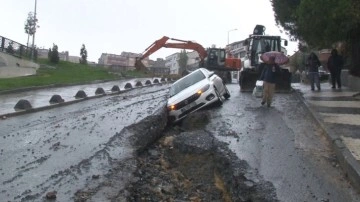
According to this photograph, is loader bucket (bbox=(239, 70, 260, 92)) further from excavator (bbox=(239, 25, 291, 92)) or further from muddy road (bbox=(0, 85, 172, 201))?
muddy road (bbox=(0, 85, 172, 201))

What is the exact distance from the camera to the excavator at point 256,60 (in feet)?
72.8

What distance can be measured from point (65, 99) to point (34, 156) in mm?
12093

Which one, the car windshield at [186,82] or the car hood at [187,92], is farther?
the car windshield at [186,82]

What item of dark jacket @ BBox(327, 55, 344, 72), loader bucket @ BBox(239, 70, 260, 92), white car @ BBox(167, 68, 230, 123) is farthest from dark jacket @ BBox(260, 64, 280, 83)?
loader bucket @ BBox(239, 70, 260, 92)

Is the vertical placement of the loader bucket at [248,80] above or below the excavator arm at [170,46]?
below

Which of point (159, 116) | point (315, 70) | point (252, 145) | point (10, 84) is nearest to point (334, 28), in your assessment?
point (315, 70)

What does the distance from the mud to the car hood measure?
3589mm

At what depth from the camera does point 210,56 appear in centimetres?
3412

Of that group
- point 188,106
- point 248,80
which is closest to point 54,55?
point 248,80

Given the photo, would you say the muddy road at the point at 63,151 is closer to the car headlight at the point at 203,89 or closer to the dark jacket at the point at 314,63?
the car headlight at the point at 203,89

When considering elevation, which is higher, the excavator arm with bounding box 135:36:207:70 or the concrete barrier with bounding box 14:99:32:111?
the excavator arm with bounding box 135:36:207:70

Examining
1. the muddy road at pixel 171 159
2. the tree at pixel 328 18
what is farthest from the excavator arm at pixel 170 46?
the muddy road at pixel 171 159

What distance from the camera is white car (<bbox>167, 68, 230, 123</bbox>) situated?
15.0 meters

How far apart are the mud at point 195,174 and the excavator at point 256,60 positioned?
37.0 feet
